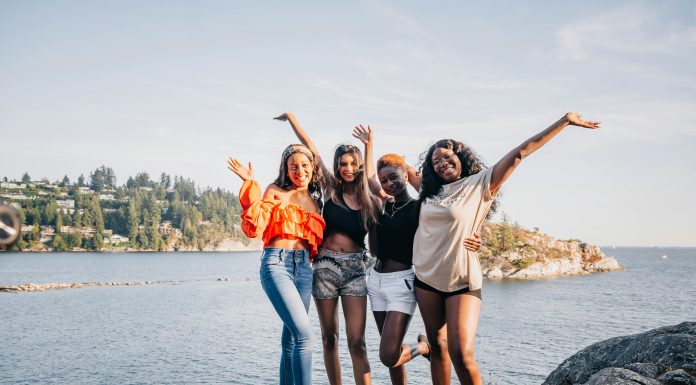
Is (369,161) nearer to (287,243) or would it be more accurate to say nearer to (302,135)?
(302,135)

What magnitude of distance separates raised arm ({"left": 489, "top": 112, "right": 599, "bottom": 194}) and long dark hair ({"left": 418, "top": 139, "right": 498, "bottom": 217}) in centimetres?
46

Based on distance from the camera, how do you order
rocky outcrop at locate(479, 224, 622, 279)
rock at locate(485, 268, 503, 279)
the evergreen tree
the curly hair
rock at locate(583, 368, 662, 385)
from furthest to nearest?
1. the evergreen tree
2. rocky outcrop at locate(479, 224, 622, 279)
3. rock at locate(485, 268, 503, 279)
4. the curly hair
5. rock at locate(583, 368, 662, 385)

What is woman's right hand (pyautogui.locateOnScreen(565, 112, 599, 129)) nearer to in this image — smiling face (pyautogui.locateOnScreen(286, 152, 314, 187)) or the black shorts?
the black shorts

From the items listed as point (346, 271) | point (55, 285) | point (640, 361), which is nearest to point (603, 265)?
point (55, 285)

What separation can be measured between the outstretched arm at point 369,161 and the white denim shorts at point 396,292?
87cm

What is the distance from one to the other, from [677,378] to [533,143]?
9.05 feet

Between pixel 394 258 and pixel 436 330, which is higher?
pixel 394 258

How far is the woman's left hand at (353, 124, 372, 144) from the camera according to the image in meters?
6.04

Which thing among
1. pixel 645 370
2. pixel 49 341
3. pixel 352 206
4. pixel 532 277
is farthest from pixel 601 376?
pixel 532 277

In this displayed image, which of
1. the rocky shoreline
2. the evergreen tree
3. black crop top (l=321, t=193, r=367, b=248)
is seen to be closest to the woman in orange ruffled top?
black crop top (l=321, t=193, r=367, b=248)

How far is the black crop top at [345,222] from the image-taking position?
5.50 meters

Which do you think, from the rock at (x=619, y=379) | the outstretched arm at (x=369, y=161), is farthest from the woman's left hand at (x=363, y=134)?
the rock at (x=619, y=379)

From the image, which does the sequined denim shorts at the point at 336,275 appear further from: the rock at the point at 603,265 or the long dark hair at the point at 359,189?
the rock at the point at 603,265

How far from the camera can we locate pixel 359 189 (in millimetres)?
5625
